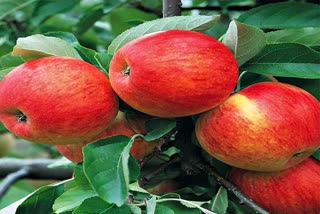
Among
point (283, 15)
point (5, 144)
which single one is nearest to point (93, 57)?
point (283, 15)

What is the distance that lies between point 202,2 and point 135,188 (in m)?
0.79

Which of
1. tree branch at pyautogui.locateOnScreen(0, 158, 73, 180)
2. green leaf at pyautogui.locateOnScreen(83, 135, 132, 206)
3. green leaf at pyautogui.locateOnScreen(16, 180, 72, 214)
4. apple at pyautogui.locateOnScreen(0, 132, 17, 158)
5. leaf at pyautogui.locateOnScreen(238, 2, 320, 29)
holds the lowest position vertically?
apple at pyautogui.locateOnScreen(0, 132, 17, 158)

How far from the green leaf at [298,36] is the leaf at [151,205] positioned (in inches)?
12.4

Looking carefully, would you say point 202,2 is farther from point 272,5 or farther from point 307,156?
point 307,156

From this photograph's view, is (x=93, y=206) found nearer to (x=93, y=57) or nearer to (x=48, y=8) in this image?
(x=93, y=57)

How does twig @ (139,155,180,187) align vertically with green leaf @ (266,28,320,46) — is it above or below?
below

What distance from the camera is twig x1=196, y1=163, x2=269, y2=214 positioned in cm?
93

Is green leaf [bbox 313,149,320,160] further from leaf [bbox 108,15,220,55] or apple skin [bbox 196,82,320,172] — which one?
leaf [bbox 108,15,220,55]

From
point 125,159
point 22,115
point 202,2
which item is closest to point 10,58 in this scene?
point 22,115

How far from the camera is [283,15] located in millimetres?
1236

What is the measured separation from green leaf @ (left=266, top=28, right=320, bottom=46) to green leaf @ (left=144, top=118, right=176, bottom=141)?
217mm

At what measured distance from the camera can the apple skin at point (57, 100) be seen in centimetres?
85

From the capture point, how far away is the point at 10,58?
108 centimetres

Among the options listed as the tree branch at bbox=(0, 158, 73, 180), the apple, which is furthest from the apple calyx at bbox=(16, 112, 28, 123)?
the apple
